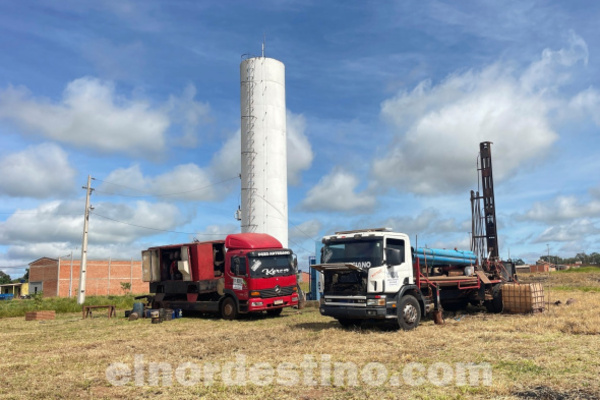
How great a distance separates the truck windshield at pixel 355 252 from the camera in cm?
1356

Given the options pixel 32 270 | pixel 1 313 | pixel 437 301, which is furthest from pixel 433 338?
pixel 32 270

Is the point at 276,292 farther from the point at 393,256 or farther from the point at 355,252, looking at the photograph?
the point at 393,256

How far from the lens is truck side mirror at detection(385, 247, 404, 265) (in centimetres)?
1358

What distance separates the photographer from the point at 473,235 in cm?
3619

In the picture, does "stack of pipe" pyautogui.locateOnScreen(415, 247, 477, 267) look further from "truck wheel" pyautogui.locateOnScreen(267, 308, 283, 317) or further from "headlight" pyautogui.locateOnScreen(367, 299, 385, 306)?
"truck wheel" pyautogui.locateOnScreen(267, 308, 283, 317)

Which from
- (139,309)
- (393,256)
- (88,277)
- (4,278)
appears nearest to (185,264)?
(139,309)

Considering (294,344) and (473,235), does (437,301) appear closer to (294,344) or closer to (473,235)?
(294,344)

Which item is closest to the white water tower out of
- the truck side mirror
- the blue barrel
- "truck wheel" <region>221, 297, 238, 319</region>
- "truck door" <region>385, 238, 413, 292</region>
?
the blue barrel

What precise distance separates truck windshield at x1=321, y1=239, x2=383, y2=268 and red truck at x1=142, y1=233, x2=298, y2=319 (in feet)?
15.7

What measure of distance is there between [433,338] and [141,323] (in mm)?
11519

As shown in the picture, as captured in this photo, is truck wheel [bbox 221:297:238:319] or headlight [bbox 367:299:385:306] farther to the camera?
truck wheel [bbox 221:297:238:319]

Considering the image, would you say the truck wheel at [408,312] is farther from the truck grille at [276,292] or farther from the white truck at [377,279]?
the truck grille at [276,292]

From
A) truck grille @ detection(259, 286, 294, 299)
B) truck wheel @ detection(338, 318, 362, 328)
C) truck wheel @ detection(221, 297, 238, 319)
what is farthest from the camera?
truck wheel @ detection(221, 297, 238, 319)

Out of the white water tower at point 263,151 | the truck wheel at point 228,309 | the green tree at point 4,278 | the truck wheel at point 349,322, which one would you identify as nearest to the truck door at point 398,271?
the truck wheel at point 349,322
